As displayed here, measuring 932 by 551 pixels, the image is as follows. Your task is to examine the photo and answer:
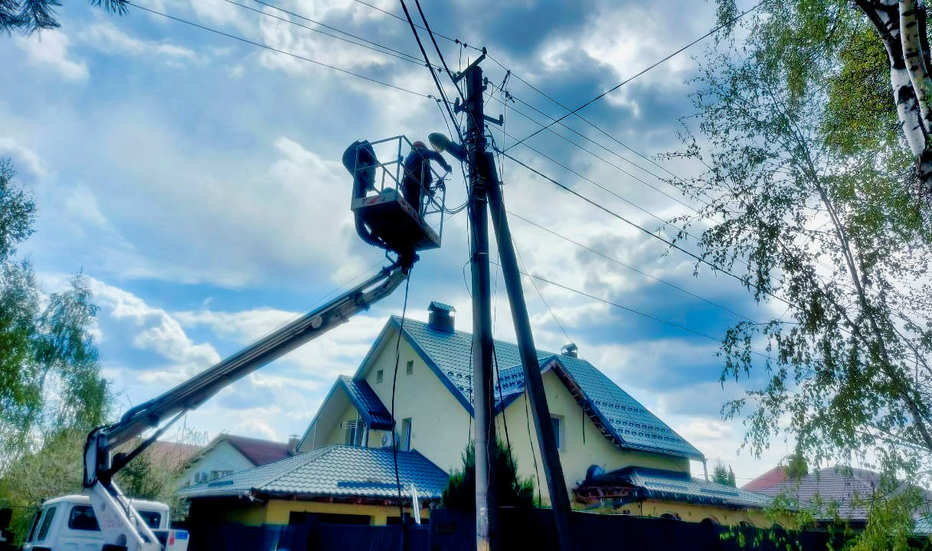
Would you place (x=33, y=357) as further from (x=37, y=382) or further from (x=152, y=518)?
(x=152, y=518)

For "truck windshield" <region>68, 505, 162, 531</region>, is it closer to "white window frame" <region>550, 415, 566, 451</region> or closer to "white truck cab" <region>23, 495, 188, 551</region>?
"white truck cab" <region>23, 495, 188, 551</region>

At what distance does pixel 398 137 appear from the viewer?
852cm

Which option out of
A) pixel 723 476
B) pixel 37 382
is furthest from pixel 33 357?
pixel 723 476

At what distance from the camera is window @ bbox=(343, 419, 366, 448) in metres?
19.3

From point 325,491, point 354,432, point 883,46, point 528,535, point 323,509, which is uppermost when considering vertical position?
point 883,46

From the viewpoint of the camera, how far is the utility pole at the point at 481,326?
632cm

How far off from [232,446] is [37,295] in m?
20.2

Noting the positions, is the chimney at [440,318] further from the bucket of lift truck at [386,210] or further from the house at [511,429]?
the bucket of lift truck at [386,210]

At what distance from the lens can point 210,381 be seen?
354 inches

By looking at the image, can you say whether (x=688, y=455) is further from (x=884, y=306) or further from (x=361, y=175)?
(x=361, y=175)

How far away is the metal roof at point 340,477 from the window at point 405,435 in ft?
1.76

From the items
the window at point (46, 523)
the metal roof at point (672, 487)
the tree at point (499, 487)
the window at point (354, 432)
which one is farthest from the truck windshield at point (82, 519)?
the metal roof at point (672, 487)

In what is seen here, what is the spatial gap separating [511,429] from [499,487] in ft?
24.8

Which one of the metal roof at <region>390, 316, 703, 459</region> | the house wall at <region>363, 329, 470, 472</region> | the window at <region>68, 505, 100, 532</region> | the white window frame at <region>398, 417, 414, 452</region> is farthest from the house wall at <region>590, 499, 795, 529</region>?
the window at <region>68, 505, 100, 532</region>
